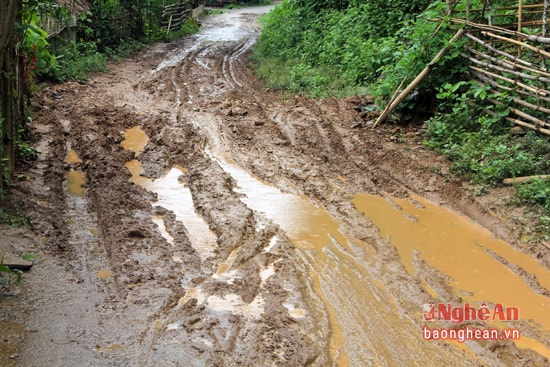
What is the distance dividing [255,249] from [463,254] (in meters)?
2.10

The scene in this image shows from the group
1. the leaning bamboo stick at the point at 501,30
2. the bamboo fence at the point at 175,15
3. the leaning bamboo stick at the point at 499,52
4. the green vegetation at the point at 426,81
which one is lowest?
the bamboo fence at the point at 175,15

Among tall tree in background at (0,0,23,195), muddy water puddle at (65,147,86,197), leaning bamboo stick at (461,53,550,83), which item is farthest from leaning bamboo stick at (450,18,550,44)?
tall tree in background at (0,0,23,195)

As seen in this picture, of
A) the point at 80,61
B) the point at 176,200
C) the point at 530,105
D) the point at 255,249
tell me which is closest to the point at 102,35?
the point at 80,61

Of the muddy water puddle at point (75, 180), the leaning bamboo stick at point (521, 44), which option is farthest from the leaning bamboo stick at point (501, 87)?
the muddy water puddle at point (75, 180)

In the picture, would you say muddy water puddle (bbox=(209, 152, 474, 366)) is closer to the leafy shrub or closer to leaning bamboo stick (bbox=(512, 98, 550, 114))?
leaning bamboo stick (bbox=(512, 98, 550, 114))

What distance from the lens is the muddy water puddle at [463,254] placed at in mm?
4645

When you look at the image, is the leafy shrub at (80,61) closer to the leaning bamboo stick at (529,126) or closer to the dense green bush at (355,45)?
the dense green bush at (355,45)

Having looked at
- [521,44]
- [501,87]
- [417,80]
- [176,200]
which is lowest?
[176,200]

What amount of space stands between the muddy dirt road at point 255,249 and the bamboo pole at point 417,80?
0.34 m

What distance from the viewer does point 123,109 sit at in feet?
31.9

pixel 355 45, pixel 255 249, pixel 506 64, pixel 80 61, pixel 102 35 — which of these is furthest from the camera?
pixel 102 35

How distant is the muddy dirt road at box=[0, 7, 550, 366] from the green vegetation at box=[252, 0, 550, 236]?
15.7 inches

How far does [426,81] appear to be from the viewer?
8594 millimetres

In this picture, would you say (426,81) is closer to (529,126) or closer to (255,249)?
(529,126)
